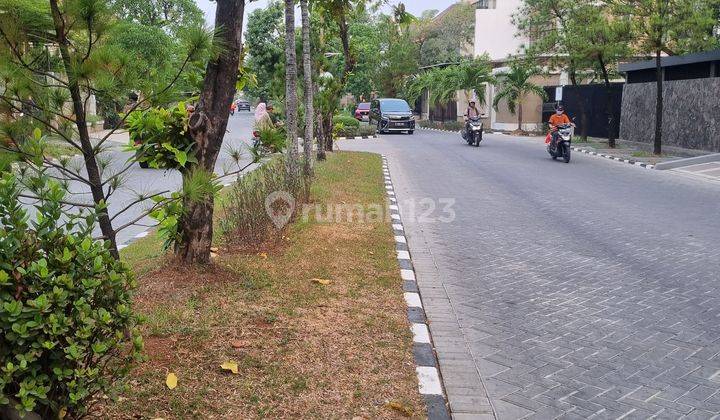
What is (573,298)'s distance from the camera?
21.2 ft

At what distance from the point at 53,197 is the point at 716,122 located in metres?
21.2

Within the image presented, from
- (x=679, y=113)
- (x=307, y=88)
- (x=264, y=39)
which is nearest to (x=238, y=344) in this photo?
(x=307, y=88)

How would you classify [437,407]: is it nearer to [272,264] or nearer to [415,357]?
[415,357]

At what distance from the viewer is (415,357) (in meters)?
4.81

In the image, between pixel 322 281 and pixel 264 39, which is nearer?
pixel 322 281

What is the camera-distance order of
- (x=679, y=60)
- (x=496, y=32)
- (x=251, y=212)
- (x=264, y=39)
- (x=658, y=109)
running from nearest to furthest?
1. (x=251, y=212)
2. (x=658, y=109)
3. (x=679, y=60)
4. (x=496, y=32)
5. (x=264, y=39)

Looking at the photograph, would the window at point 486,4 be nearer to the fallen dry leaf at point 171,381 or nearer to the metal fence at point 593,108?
the metal fence at point 593,108

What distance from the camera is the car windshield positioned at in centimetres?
3744

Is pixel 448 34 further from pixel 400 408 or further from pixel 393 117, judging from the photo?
pixel 400 408

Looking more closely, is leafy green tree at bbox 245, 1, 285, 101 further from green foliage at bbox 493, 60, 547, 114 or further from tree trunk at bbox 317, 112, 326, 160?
tree trunk at bbox 317, 112, 326, 160

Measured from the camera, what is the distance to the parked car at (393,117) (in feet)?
120

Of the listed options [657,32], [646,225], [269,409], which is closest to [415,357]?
[269,409]

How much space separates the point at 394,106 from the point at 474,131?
12.0 metres

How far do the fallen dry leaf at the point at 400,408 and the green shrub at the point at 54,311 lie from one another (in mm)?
1497
